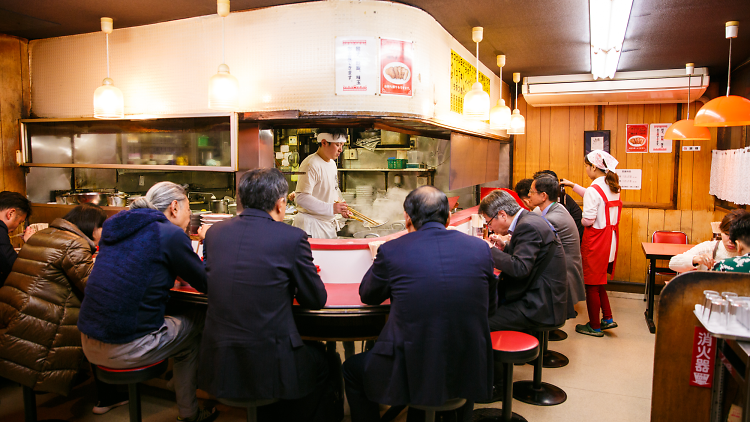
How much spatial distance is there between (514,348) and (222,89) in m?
2.74

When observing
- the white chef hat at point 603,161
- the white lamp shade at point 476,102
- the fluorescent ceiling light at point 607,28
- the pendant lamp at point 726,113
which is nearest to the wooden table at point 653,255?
the white chef hat at point 603,161

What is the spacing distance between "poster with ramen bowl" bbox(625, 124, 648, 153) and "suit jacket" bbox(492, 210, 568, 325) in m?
4.77

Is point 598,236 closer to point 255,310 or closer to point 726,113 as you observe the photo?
point 726,113

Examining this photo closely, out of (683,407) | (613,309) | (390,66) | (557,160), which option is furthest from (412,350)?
(557,160)

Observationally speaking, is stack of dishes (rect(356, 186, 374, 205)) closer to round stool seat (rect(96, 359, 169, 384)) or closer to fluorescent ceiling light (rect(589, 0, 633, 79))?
fluorescent ceiling light (rect(589, 0, 633, 79))

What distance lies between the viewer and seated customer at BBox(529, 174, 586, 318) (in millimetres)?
4047

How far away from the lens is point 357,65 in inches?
142

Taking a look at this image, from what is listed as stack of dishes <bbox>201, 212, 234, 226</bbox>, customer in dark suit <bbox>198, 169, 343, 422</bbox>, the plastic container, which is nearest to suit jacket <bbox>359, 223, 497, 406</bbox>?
customer in dark suit <bbox>198, 169, 343, 422</bbox>

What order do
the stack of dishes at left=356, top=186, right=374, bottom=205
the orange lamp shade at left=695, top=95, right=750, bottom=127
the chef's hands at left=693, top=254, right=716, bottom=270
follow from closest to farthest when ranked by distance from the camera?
the chef's hands at left=693, top=254, right=716, bottom=270, the orange lamp shade at left=695, top=95, right=750, bottom=127, the stack of dishes at left=356, top=186, right=374, bottom=205

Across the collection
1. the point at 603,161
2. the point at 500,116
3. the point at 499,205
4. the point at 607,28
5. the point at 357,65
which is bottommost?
the point at 499,205

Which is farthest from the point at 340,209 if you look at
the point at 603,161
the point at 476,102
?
the point at 603,161

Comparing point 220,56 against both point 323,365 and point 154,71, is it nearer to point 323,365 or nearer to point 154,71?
point 154,71

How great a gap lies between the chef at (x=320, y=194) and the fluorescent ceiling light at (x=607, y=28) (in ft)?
7.63

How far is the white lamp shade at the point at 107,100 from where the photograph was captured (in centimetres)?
404
